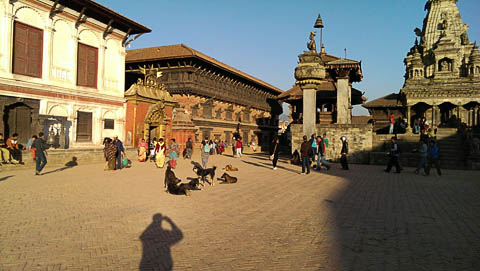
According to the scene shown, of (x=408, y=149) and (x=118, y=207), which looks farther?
(x=408, y=149)

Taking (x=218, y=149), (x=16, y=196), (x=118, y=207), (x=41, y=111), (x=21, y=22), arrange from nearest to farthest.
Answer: (x=118, y=207), (x=16, y=196), (x=21, y=22), (x=41, y=111), (x=218, y=149)

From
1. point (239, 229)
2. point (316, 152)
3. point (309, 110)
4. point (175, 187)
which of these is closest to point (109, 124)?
point (309, 110)

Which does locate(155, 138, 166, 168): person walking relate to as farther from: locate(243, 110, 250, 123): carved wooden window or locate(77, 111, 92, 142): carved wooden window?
locate(243, 110, 250, 123): carved wooden window

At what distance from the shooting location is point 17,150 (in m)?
13.4

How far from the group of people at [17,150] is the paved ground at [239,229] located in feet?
9.65

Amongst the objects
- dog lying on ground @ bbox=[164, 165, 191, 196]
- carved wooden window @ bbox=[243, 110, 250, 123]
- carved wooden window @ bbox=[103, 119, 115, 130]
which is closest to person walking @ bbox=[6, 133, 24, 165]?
carved wooden window @ bbox=[103, 119, 115, 130]

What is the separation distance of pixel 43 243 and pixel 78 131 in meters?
14.8

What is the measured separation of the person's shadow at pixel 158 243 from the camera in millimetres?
3906

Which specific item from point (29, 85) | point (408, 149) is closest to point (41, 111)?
point (29, 85)

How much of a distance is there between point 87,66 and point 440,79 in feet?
116

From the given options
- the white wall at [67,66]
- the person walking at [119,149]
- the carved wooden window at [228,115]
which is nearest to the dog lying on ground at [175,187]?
the person walking at [119,149]

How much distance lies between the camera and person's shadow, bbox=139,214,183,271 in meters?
3.91

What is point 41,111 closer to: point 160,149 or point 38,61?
point 38,61

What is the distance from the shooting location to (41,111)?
1553 centimetres
